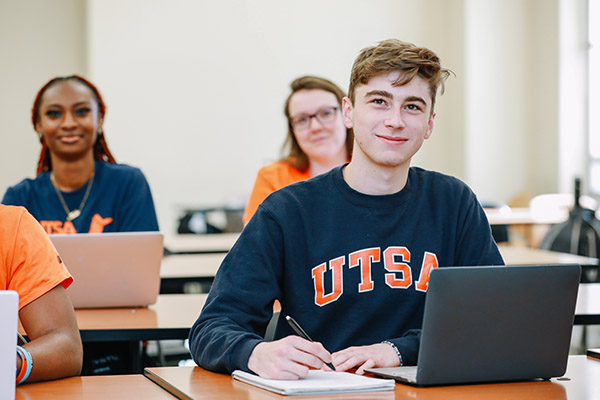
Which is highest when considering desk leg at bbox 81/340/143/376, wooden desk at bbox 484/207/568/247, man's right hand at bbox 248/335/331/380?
man's right hand at bbox 248/335/331/380

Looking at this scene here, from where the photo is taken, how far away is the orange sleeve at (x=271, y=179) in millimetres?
3439

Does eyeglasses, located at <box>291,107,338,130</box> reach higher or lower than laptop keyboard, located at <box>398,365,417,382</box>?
higher

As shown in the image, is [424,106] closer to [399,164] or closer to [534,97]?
[399,164]

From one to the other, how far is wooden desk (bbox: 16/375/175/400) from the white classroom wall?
20.4ft

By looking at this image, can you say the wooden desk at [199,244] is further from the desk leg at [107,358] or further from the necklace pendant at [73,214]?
the desk leg at [107,358]

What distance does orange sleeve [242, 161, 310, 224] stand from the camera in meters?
3.44

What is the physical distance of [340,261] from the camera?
1814 millimetres

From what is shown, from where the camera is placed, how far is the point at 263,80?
8.12m

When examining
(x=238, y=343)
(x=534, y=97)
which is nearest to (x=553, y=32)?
(x=534, y=97)

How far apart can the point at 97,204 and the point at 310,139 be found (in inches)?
35.6

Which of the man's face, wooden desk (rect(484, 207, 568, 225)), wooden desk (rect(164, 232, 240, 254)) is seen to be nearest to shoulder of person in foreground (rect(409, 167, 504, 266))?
the man's face

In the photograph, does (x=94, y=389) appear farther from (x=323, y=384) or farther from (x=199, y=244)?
Answer: (x=199, y=244)

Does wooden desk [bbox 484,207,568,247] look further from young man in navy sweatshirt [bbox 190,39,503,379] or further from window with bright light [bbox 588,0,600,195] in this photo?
young man in navy sweatshirt [bbox 190,39,503,379]

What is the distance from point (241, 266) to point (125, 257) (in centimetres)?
72
